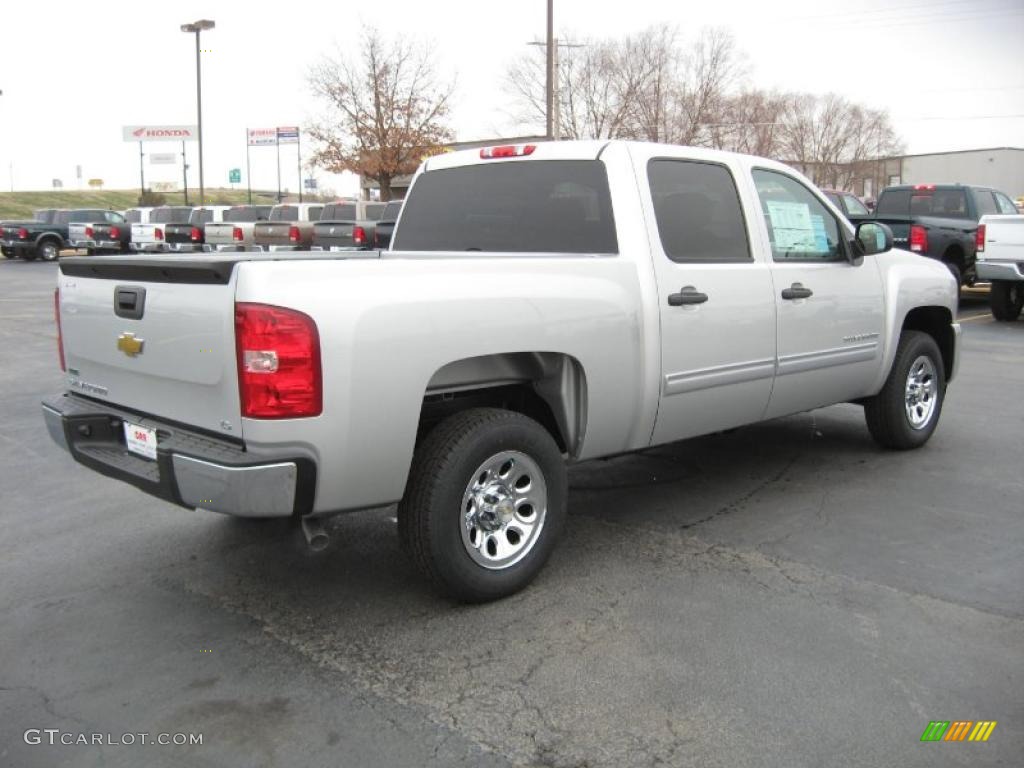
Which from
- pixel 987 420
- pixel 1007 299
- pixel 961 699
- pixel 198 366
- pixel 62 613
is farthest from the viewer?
pixel 1007 299

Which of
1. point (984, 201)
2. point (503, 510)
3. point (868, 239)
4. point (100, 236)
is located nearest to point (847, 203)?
point (984, 201)

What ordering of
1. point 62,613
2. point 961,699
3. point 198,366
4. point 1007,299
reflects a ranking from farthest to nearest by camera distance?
1. point 1007,299
2. point 62,613
3. point 198,366
4. point 961,699

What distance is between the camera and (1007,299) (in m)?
13.9

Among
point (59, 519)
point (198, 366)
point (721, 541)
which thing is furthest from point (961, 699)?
point (59, 519)

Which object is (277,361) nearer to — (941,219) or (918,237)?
(918,237)

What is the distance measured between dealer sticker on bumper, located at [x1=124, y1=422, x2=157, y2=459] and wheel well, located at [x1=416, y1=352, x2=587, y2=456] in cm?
108

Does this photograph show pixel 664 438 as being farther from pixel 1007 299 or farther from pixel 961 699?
pixel 1007 299

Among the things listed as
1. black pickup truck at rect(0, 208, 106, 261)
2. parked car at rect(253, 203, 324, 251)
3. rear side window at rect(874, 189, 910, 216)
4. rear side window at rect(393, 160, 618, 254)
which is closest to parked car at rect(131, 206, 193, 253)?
black pickup truck at rect(0, 208, 106, 261)

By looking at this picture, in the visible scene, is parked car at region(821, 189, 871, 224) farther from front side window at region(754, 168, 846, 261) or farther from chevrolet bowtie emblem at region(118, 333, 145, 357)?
chevrolet bowtie emblem at region(118, 333, 145, 357)

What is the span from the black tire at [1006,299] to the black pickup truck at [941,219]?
17.8 inches

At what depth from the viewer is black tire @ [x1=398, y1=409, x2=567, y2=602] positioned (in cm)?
354

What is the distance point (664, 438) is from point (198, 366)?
7.48 ft

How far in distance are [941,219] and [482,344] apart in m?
13.7

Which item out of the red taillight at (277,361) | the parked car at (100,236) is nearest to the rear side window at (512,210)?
the red taillight at (277,361)
